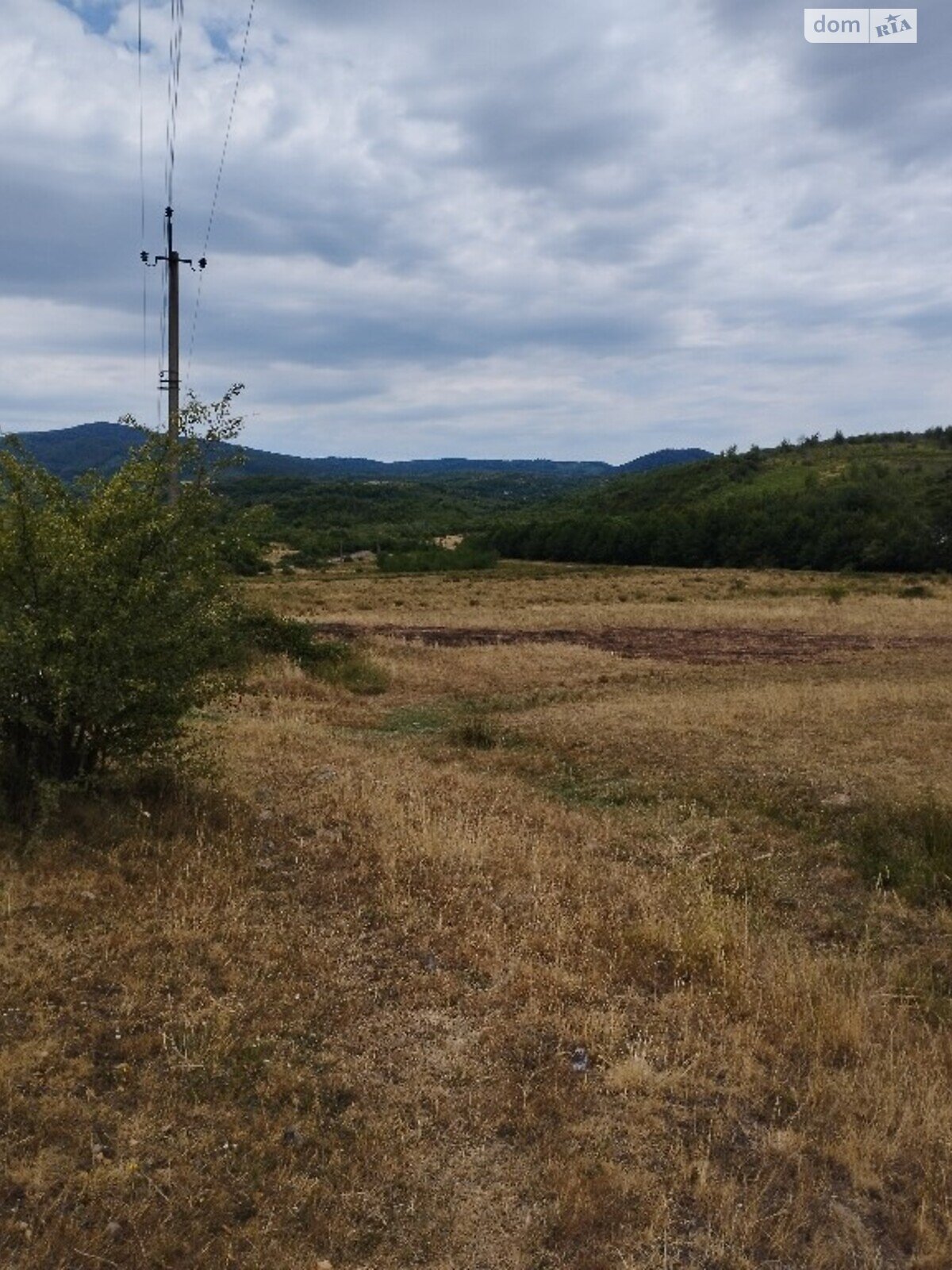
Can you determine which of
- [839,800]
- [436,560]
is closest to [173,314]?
[839,800]

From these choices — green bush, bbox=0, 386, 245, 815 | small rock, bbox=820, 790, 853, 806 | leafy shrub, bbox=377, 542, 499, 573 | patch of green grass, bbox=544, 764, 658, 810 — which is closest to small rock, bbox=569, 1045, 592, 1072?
green bush, bbox=0, 386, 245, 815

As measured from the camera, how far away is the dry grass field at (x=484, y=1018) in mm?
3592

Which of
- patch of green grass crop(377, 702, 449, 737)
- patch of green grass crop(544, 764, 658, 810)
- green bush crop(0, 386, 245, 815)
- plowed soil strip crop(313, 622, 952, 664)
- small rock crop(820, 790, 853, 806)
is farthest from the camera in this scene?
plowed soil strip crop(313, 622, 952, 664)

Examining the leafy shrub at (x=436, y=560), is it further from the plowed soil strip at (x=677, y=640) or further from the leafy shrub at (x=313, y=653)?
the leafy shrub at (x=313, y=653)

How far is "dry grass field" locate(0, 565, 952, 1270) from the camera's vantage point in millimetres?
3592

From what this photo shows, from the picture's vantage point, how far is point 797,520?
73.6 metres

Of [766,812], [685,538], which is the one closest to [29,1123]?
[766,812]

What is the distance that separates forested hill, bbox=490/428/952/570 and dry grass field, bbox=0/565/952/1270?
201 ft

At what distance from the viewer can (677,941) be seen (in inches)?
231

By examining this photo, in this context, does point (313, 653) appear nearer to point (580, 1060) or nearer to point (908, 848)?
point (908, 848)

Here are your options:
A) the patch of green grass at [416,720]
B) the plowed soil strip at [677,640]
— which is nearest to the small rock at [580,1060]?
the patch of green grass at [416,720]

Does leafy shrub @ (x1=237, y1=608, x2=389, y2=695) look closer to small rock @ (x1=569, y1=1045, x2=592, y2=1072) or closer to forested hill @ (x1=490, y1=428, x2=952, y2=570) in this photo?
small rock @ (x1=569, y1=1045, x2=592, y2=1072)

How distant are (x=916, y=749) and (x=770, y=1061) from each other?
25.2ft

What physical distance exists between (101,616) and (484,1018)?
4313 mm
